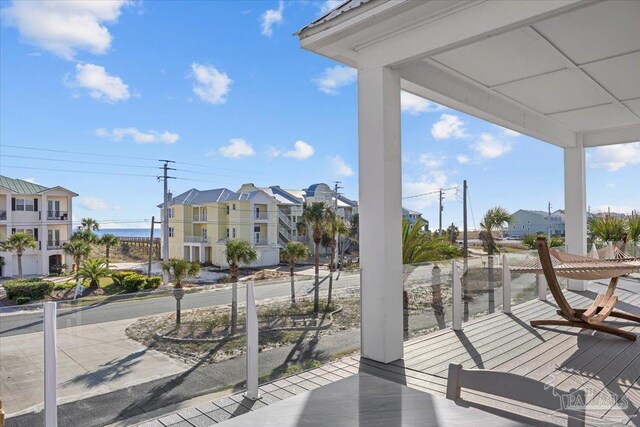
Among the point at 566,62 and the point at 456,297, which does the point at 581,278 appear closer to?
the point at 456,297

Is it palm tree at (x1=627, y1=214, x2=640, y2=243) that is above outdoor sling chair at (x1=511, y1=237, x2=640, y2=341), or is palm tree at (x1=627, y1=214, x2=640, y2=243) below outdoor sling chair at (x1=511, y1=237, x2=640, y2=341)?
above

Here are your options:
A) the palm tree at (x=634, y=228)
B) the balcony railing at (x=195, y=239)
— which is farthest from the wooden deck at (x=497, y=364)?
the balcony railing at (x=195, y=239)

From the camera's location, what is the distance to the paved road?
2.32 metres

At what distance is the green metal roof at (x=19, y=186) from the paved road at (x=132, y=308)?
33.4 metres

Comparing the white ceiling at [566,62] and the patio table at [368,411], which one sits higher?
the white ceiling at [566,62]

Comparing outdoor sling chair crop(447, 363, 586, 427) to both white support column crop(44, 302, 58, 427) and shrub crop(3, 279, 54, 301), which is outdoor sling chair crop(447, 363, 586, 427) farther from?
shrub crop(3, 279, 54, 301)

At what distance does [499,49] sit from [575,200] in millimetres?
4731

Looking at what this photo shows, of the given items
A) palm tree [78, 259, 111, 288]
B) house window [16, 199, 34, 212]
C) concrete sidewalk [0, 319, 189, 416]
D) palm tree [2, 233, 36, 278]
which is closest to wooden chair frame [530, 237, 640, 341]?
concrete sidewalk [0, 319, 189, 416]

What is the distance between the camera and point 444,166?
161 ft

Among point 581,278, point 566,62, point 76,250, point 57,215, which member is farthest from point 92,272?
point 566,62

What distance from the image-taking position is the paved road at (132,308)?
2318mm

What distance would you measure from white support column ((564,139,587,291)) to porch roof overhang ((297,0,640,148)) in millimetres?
1461

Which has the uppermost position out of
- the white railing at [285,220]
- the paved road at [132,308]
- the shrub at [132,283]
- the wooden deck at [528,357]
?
the white railing at [285,220]

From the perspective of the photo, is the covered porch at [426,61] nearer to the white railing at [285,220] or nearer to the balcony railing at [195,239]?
the balcony railing at [195,239]
